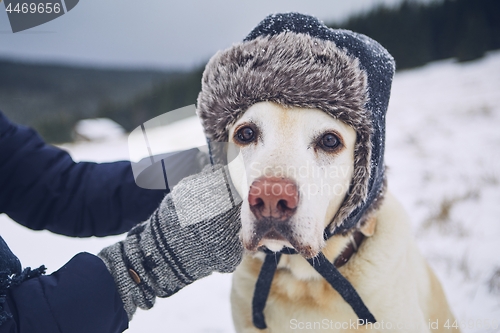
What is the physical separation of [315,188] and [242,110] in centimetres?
46

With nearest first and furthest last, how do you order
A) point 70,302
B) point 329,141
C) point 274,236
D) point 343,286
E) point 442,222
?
point 70,302 → point 274,236 → point 329,141 → point 343,286 → point 442,222

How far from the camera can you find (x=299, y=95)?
1352mm

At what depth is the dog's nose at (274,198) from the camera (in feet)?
3.84

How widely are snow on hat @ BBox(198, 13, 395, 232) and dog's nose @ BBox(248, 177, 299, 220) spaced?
1.19ft

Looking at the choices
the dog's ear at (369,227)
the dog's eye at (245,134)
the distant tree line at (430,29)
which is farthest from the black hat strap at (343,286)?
the distant tree line at (430,29)

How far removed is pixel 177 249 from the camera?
1271 mm

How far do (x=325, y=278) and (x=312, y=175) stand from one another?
21.7 inches

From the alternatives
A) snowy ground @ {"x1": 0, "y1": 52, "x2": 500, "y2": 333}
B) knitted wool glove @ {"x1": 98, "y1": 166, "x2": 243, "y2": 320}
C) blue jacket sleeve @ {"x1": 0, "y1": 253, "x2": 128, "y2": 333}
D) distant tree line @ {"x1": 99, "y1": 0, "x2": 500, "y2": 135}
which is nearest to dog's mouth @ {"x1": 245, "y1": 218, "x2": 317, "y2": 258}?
knitted wool glove @ {"x1": 98, "y1": 166, "x2": 243, "y2": 320}

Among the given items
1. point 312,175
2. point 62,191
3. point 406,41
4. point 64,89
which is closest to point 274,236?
point 312,175

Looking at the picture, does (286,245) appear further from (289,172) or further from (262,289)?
Answer: (262,289)

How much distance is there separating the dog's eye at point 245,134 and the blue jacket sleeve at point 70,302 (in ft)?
2.38

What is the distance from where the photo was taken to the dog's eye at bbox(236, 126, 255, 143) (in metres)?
1.46

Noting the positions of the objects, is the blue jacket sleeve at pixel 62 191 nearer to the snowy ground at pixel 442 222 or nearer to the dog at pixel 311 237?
the snowy ground at pixel 442 222

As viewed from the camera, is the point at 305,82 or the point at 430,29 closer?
the point at 305,82
